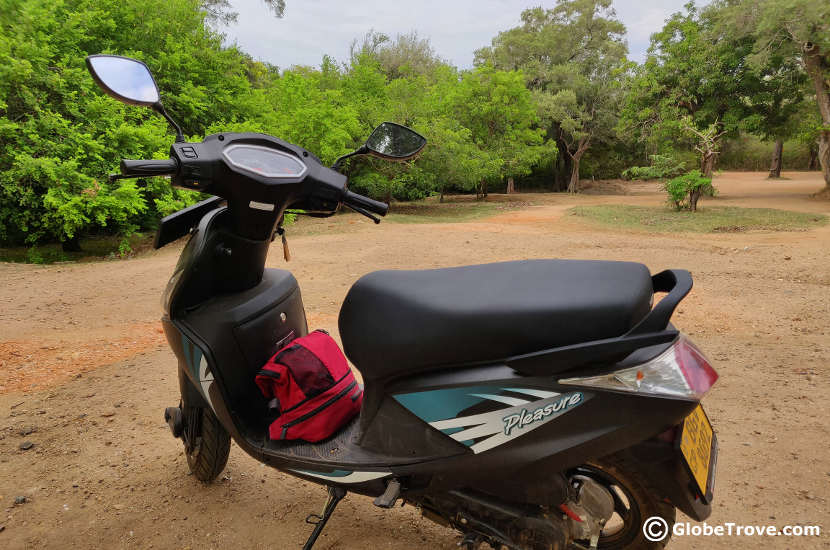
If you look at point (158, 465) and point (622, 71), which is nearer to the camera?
point (158, 465)

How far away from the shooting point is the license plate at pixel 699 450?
128 cm

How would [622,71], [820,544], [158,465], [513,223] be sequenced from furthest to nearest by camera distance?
[622,71] < [513,223] < [158,465] < [820,544]

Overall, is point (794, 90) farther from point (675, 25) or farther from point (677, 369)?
point (677, 369)

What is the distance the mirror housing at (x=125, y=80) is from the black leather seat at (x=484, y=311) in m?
0.91

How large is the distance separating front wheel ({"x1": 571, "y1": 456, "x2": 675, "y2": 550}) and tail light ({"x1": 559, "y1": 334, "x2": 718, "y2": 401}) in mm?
276

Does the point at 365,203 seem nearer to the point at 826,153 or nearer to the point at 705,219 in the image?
the point at 705,219

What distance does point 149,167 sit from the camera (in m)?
1.57

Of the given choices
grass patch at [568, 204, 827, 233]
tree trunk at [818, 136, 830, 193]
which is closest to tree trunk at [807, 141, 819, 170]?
tree trunk at [818, 136, 830, 193]

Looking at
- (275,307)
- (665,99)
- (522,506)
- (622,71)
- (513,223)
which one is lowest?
(513,223)

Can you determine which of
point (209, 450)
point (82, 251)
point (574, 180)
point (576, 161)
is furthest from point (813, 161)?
point (209, 450)

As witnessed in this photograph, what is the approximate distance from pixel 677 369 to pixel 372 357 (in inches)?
29.8

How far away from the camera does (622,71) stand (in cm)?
2048

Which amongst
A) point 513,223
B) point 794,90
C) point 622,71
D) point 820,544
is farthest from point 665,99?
point 820,544

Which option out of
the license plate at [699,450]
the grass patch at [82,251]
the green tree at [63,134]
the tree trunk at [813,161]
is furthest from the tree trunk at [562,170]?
the license plate at [699,450]
